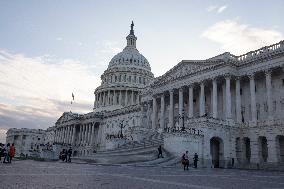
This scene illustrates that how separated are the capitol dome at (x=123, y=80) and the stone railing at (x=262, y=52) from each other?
6543 centimetres

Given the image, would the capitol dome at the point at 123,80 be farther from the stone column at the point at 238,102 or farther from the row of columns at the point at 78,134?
Answer: the stone column at the point at 238,102

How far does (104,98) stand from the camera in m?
121

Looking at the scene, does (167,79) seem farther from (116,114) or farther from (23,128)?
(23,128)

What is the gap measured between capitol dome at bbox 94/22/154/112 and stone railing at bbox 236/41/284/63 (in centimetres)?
6543

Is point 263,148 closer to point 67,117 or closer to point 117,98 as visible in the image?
point 117,98

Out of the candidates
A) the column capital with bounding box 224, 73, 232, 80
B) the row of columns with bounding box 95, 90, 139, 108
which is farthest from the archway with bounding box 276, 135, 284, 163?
the row of columns with bounding box 95, 90, 139, 108

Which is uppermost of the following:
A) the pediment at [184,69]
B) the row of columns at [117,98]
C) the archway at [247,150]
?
the row of columns at [117,98]

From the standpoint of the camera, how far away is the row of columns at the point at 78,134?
103 metres

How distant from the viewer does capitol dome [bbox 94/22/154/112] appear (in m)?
118

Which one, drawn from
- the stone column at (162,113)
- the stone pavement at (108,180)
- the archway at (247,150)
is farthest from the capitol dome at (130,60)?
the stone pavement at (108,180)

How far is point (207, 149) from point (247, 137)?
8.10 meters

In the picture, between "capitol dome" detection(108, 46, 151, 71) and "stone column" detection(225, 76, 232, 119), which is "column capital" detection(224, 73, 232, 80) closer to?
"stone column" detection(225, 76, 232, 119)

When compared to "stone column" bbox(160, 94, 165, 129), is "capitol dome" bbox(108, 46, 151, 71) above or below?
above

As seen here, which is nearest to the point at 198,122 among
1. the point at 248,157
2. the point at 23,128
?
the point at 248,157
